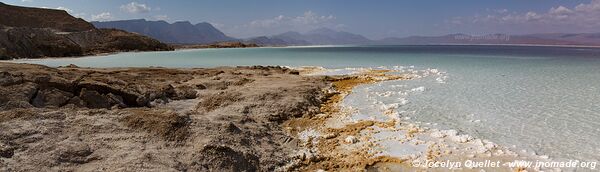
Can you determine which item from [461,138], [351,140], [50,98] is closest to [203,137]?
[351,140]

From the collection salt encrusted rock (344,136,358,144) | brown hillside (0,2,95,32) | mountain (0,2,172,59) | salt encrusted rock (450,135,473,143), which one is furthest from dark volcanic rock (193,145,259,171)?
brown hillside (0,2,95,32)

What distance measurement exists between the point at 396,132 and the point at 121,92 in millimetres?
9841

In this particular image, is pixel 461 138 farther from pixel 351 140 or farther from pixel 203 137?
pixel 203 137

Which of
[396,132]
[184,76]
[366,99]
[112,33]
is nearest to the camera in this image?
[396,132]

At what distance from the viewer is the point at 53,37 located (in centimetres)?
7125

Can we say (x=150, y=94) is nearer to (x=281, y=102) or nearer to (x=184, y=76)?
(x=281, y=102)

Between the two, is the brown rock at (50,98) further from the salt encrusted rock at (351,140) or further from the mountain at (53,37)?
the mountain at (53,37)

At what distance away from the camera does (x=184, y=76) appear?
27141 mm

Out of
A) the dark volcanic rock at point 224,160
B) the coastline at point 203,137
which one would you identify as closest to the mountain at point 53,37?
the coastline at point 203,137

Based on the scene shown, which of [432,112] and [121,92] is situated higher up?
[121,92]

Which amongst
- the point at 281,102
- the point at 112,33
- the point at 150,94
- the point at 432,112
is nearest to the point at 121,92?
the point at 150,94

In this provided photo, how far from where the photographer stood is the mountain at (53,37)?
201 ft

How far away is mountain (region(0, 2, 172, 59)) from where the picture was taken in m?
61.4

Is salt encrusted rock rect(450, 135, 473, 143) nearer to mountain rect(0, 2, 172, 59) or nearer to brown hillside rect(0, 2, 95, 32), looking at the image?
mountain rect(0, 2, 172, 59)
